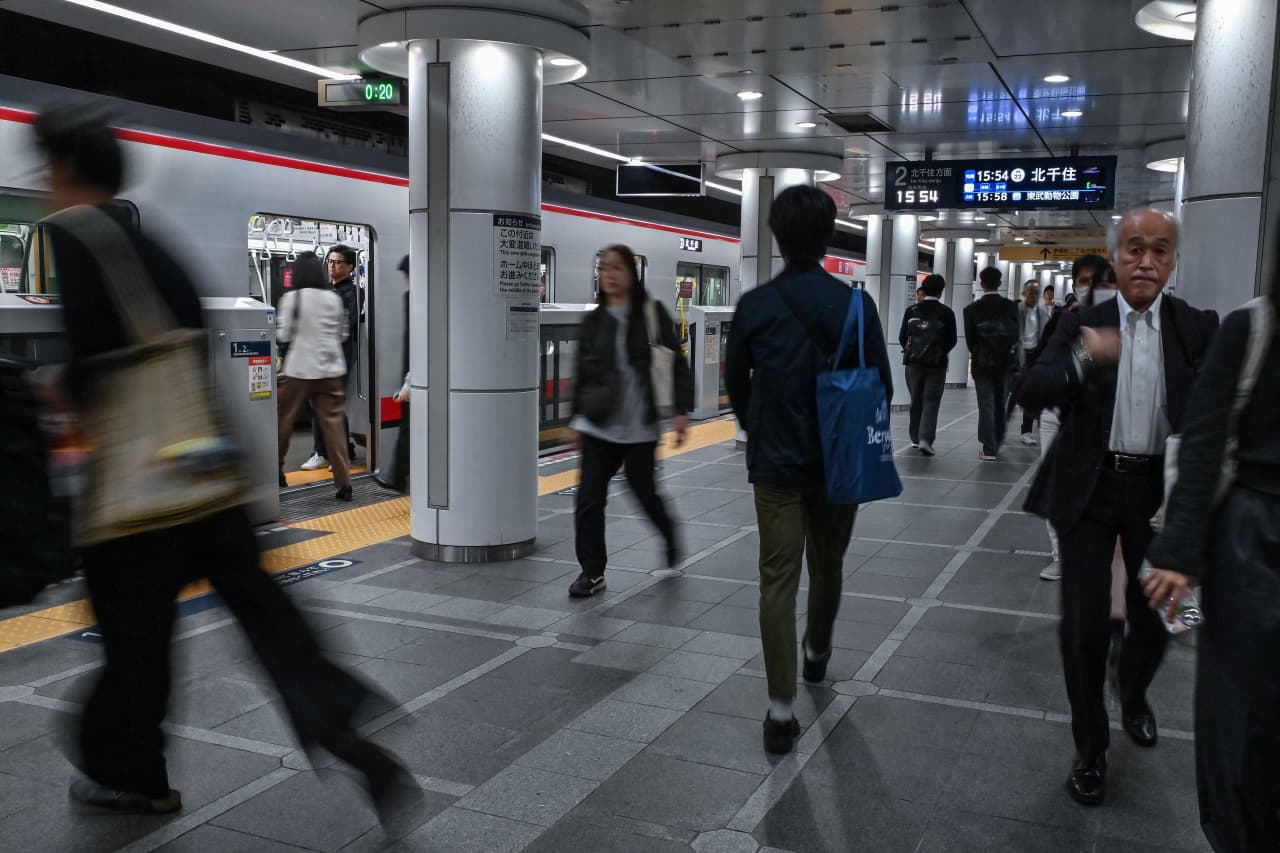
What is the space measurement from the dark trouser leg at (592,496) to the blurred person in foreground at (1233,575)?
134 inches

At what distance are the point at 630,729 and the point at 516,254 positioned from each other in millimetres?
3114

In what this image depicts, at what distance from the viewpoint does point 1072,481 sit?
10.9ft

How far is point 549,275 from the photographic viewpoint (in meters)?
12.8

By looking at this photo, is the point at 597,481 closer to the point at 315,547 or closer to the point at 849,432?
the point at 315,547

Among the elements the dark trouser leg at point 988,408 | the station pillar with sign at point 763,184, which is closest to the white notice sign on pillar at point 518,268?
the dark trouser leg at point 988,408

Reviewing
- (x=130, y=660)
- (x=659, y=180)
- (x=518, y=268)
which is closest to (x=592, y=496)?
(x=518, y=268)

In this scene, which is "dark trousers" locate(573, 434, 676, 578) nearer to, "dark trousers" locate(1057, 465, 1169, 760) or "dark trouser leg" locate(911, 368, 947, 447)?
"dark trousers" locate(1057, 465, 1169, 760)

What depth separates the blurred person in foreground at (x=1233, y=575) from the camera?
7.07 ft

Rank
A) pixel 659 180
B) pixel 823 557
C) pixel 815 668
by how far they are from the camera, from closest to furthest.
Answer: pixel 823 557 < pixel 815 668 < pixel 659 180

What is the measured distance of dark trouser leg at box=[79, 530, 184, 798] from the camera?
2732 millimetres

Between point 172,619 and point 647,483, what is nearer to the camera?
point 172,619

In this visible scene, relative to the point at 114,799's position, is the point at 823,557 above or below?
above

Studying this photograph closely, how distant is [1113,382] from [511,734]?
215 centimetres

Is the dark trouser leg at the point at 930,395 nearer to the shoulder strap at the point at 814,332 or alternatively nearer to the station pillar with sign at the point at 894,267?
the station pillar with sign at the point at 894,267
